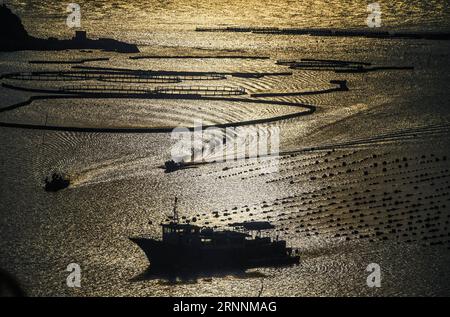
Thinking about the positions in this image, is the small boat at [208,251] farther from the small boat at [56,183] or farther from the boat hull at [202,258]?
the small boat at [56,183]

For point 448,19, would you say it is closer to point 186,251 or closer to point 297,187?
point 297,187

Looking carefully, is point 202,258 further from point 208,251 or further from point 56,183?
point 56,183

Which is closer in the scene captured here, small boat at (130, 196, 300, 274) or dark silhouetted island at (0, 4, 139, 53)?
small boat at (130, 196, 300, 274)

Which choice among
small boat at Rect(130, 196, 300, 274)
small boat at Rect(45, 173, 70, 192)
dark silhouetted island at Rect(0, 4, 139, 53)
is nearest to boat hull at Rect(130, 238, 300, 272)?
small boat at Rect(130, 196, 300, 274)

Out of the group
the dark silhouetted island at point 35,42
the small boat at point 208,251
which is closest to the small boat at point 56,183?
the small boat at point 208,251

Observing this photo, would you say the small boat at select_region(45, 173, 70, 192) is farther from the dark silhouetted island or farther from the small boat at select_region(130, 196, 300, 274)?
the dark silhouetted island
